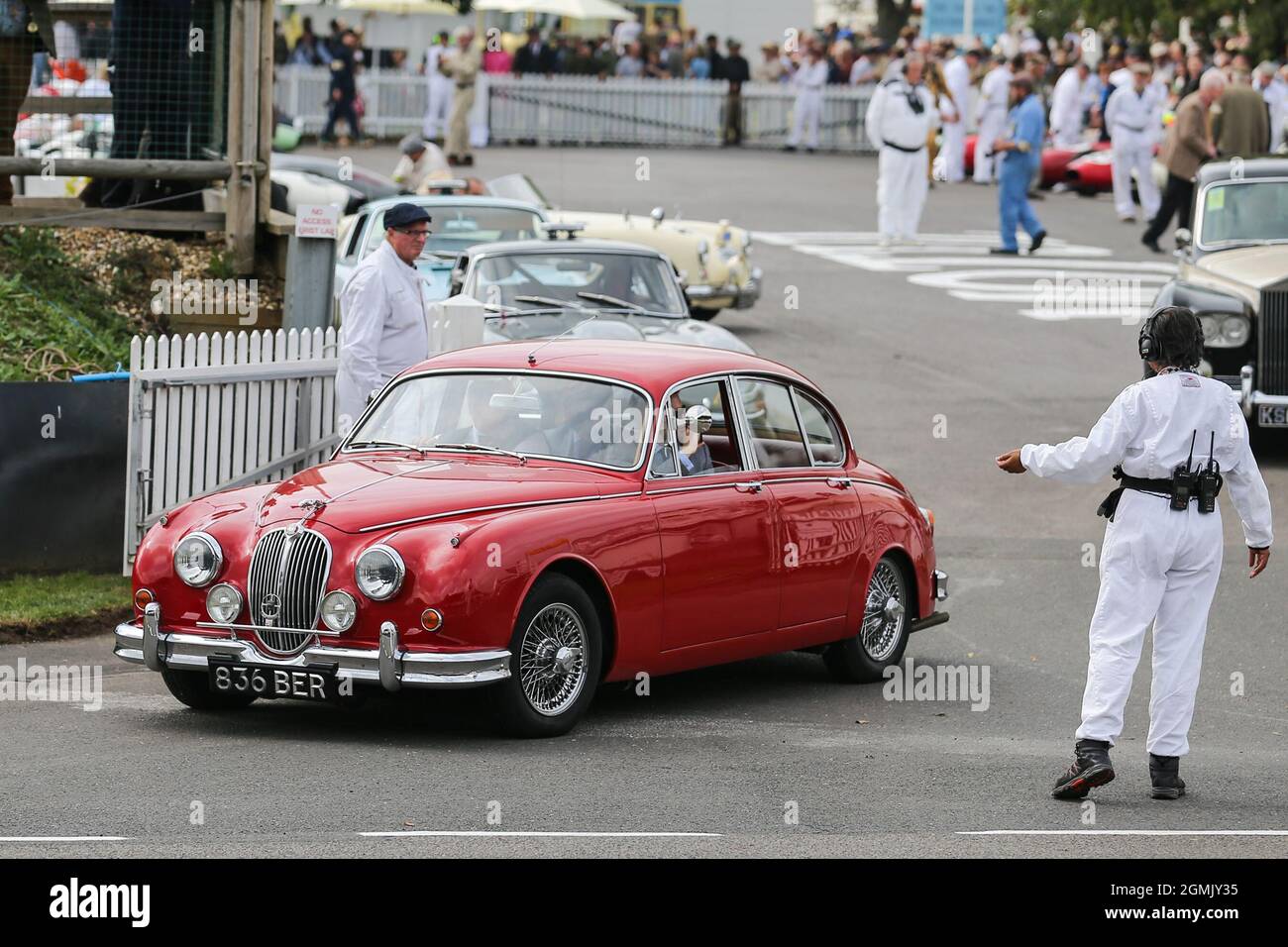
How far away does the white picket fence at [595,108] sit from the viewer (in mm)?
40875

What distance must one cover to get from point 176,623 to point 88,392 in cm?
343

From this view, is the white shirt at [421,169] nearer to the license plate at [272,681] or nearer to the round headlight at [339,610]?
the license plate at [272,681]

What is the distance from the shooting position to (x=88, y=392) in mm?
11555

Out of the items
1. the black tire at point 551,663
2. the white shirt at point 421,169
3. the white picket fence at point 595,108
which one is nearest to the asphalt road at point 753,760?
the black tire at point 551,663

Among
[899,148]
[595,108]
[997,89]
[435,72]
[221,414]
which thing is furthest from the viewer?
[595,108]

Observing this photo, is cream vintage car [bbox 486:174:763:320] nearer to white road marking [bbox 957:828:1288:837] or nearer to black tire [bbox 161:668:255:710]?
black tire [bbox 161:668:255:710]

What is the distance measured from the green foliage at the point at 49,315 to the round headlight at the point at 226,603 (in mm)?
4970

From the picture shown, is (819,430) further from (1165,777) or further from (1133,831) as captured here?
(1133,831)

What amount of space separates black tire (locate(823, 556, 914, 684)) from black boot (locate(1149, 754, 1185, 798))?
2.53 metres

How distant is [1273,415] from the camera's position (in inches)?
607

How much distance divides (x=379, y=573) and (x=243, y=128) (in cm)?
812

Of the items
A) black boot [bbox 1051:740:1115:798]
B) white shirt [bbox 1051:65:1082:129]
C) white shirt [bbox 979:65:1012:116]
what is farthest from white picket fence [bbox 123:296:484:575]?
white shirt [bbox 1051:65:1082:129]

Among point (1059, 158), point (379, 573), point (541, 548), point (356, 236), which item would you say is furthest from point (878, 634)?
point (1059, 158)
